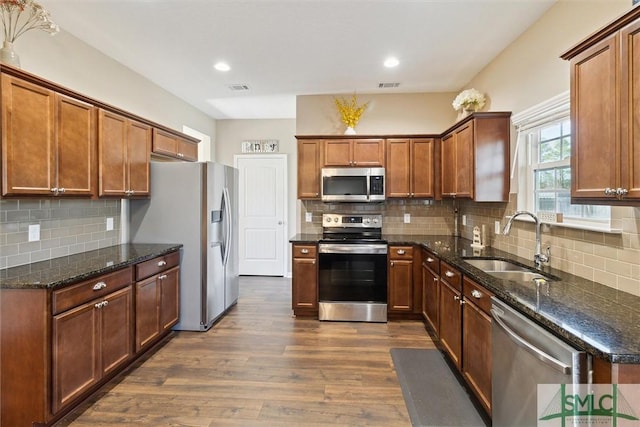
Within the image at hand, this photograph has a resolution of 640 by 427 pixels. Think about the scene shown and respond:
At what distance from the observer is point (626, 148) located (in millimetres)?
1377

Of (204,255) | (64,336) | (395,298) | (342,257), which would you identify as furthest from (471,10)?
(64,336)

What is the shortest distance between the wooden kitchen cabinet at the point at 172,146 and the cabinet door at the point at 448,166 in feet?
10.6

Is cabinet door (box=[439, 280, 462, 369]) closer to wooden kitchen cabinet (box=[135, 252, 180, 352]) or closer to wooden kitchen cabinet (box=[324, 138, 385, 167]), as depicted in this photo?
wooden kitchen cabinet (box=[324, 138, 385, 167])

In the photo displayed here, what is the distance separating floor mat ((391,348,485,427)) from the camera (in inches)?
83.7

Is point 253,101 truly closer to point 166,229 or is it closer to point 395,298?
point 166,229

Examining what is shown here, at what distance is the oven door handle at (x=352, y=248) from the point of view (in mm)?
3758

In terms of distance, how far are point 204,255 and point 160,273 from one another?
0.50m

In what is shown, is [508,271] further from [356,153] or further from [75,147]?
[75,147]

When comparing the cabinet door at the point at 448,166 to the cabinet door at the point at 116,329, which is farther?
the cabinet door at the point at 448,166

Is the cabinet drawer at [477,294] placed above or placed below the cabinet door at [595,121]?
below

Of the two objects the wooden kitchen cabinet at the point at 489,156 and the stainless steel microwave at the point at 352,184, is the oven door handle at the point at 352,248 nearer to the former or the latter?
the stainless steel microwave at the point at 352,184

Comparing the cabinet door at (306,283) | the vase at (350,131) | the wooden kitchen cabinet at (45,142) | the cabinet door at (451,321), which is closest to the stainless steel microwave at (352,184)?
the vase at (350,131)

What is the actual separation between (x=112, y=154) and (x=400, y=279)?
3.19 metres

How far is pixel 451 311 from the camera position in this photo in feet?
8.79
